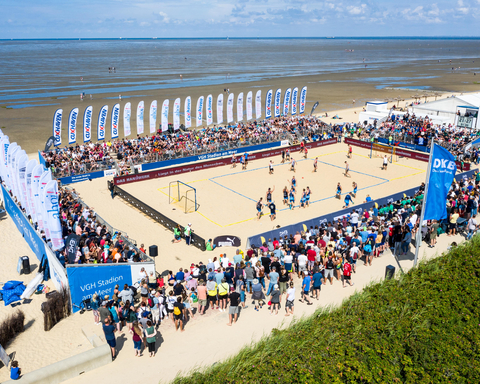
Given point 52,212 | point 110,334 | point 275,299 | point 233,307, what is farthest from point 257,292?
point 52,212

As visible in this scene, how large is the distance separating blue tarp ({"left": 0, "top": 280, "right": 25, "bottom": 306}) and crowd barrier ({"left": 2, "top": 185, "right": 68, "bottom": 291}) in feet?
4.15

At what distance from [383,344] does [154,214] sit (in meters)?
16.9

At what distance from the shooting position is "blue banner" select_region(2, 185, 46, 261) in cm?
1835

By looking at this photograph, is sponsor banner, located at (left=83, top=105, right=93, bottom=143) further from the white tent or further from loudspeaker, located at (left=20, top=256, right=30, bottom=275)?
the white tent

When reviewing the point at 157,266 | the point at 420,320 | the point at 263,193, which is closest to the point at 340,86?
the point at 263,193

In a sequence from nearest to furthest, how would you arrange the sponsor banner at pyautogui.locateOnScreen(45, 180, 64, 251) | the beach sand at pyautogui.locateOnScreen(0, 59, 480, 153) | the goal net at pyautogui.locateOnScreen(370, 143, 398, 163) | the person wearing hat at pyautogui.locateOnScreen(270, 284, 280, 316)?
the person wearing hat at pyautogui.locateOnScreen(270, 284, 280, 316)
the sponsor banner at pyautogui.locateOnScreen(45, 180, 64, 251)
the goal net at pyautogui.locateOnScreen(370, 143, 398, 163)
the beach sand at pyautogui.locateOnScreen(0, 59, 480, 153)

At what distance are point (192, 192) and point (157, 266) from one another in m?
9.44

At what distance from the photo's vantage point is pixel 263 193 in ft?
93.9

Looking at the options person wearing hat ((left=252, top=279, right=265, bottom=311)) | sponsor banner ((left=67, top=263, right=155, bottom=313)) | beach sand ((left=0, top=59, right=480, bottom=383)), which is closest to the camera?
beach sand ((left=0, top=59, right=480, bottom=383))

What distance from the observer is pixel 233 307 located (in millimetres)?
13398

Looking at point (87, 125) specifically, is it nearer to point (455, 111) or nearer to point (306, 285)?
point (306, 285)

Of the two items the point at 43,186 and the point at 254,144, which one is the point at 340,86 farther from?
the point at 43,186

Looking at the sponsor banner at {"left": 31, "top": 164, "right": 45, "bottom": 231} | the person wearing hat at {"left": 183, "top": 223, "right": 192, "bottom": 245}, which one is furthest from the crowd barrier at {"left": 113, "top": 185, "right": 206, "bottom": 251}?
the sponsor banner at {"left": 31, "top": 164, "right": 45, "bottom": 231}

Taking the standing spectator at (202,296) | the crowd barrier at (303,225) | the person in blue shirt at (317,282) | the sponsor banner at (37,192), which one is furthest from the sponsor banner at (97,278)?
the person in blue shirt at (317,282)
